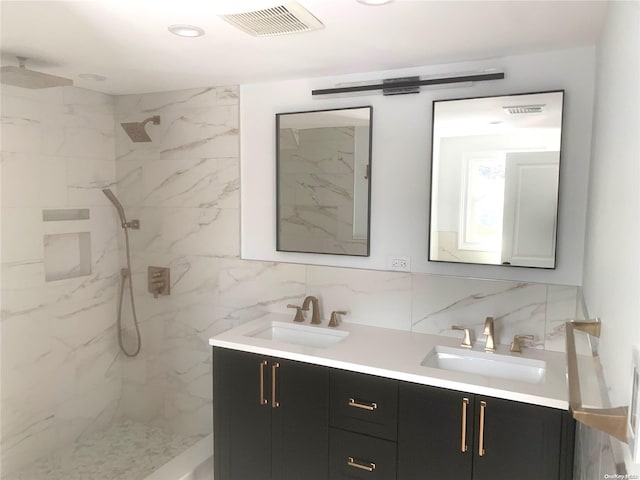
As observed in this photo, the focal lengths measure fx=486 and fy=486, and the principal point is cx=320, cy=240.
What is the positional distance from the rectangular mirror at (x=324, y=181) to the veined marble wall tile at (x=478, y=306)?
1.38 feet

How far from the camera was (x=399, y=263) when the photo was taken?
260cm

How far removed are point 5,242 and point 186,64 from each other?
1412mm

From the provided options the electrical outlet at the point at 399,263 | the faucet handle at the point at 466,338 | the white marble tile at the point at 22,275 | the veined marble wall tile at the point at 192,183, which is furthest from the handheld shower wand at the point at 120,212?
the faucet handle at the point at 466,338

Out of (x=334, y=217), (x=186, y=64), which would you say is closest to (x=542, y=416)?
(x=334, y=217)

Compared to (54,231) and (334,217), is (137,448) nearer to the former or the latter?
(54,231)

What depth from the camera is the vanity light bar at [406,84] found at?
7.61 feet

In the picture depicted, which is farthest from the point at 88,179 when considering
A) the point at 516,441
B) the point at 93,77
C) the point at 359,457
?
the point at 516,441

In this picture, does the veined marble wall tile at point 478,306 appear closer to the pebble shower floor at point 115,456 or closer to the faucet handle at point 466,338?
the faucet handle at point 466,338

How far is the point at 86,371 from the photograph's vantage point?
3.23 metres

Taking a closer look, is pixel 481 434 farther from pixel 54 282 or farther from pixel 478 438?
pixel 54 282

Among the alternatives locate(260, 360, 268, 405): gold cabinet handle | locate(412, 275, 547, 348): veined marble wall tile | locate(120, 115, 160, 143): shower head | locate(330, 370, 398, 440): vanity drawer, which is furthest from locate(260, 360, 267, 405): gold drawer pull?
locate(120, 115, 160, 143): shower head

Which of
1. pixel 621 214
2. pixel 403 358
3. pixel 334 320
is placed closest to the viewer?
pixel 621 214

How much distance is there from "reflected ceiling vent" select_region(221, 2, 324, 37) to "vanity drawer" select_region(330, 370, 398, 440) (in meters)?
1.46

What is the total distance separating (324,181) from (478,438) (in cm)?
151
